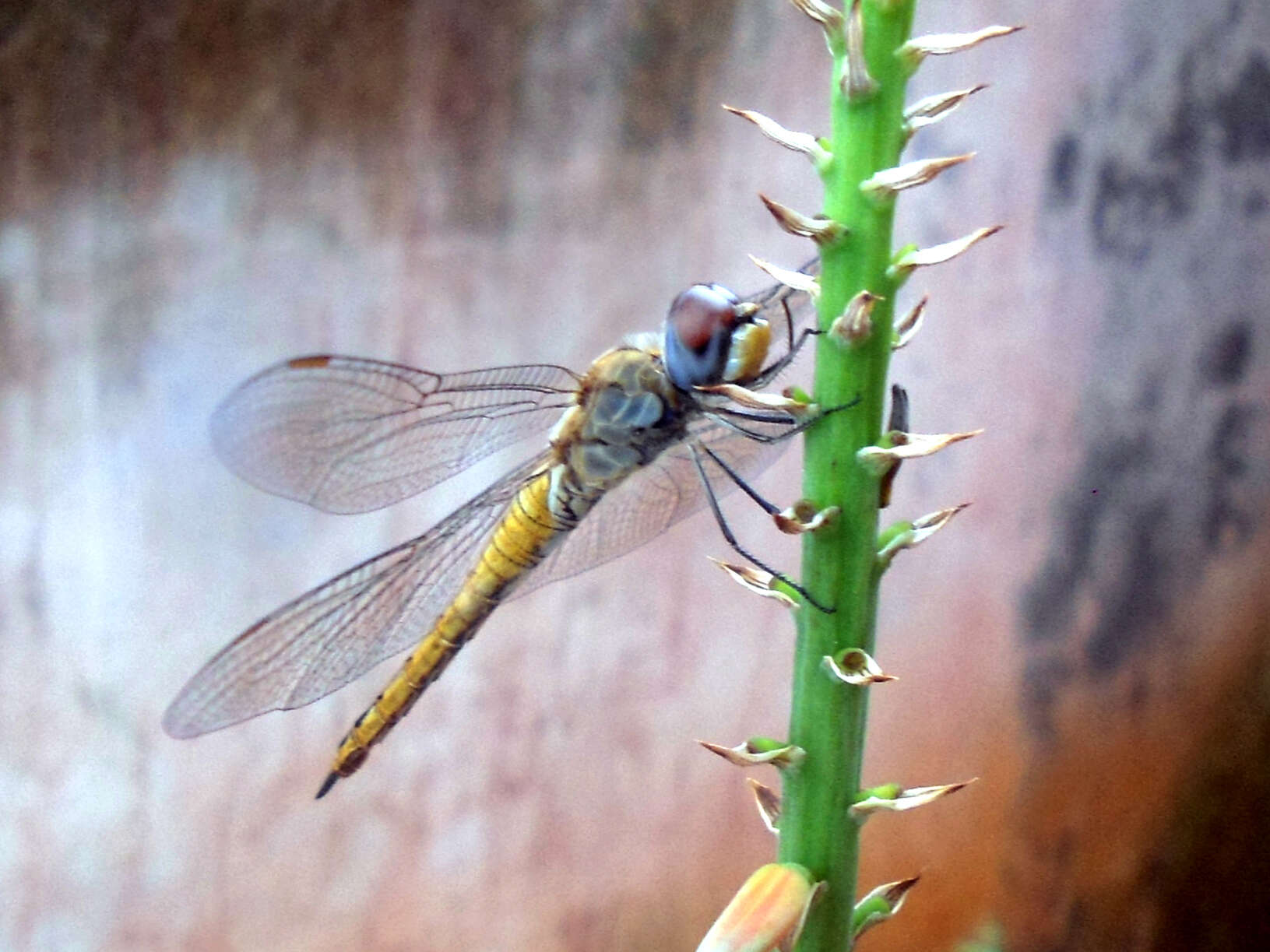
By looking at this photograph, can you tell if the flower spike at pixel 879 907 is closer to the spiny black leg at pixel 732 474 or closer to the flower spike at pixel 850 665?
the flower spike at pixel 850 665

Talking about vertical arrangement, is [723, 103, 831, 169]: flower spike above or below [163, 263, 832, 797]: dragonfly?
above

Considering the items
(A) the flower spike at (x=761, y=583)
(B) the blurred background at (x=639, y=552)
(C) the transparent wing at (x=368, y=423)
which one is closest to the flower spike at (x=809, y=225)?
(A) the flower spike at (x=761, y=583)

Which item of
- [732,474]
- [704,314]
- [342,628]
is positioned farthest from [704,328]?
[342,628]

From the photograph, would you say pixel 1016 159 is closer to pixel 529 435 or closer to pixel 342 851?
pixel 529 435

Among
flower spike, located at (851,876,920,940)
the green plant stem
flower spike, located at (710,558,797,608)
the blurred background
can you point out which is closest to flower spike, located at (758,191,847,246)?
the green plant stem

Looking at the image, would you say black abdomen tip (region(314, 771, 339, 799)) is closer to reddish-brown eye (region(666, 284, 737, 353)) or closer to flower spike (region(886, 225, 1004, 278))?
reddish-brown eye (region(666, 284, 737, 353))

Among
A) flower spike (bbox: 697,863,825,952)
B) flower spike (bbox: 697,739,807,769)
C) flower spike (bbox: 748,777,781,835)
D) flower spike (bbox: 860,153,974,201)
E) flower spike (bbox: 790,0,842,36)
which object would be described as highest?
flower spike (bbox: 790,0,842,36)

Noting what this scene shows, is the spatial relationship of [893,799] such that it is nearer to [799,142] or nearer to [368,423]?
[799,142]

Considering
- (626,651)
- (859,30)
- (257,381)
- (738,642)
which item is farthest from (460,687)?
(859,30)
